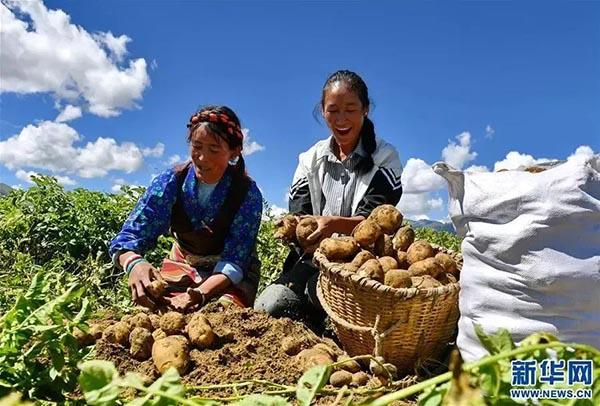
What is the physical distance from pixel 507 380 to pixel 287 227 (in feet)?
8.25

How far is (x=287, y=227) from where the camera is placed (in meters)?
3.21

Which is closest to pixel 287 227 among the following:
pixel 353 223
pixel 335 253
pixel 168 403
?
pixel 353 223

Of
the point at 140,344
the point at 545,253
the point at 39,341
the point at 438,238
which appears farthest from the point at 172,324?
the point at 438,238

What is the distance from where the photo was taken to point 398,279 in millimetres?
2438

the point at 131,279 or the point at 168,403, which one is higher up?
the point at 131,279

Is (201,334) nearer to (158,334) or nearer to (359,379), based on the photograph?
(158,334)

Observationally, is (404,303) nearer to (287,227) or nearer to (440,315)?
(440,315)

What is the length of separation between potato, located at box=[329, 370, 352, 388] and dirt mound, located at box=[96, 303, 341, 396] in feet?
0.42

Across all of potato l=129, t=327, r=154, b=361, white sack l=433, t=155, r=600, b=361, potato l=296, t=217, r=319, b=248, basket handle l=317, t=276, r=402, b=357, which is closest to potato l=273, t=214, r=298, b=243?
potato l=296, t=217, r=319, b=248

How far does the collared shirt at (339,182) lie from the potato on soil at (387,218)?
46cm

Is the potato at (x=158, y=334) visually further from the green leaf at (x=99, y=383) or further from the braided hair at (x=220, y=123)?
the green leaf at (x=99, y=383)

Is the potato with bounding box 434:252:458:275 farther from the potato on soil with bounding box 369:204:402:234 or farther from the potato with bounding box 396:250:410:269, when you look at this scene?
the potato on soil with bounding box 369:204:402:234

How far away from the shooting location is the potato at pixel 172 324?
→ 8.36ft

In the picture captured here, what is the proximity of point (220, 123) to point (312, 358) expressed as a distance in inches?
56.1
